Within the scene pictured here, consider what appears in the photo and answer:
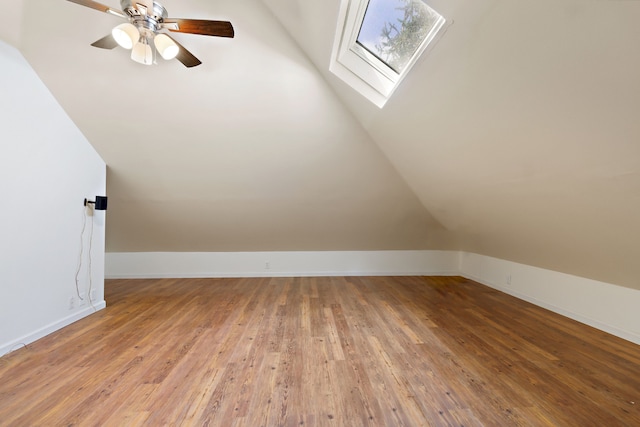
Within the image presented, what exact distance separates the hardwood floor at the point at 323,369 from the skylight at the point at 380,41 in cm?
209

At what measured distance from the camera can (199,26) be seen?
1.88 meters

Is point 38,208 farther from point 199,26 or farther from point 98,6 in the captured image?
point 199,26

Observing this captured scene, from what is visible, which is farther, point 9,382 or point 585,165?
point 9,382

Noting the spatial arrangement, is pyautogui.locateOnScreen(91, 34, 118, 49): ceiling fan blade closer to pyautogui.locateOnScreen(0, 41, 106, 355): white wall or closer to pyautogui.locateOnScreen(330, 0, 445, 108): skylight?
pyautogui.locateOnScreen(0, 41, 106, 355): white wall

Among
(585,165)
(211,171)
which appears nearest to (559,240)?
(585,165)

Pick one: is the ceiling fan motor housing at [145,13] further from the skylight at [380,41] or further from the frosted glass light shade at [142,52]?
the skylight at [380,41]

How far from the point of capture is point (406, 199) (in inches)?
172

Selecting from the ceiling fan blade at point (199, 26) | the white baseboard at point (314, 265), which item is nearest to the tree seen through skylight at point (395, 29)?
the ceiling fan blade at point (199, 26)

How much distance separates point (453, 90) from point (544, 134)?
1.89ft

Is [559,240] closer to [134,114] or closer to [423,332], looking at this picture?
[423,332]

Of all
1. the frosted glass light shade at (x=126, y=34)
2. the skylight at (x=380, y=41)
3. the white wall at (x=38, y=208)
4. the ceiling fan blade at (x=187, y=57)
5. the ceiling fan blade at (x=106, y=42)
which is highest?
the skylight at (x=380, y=41)

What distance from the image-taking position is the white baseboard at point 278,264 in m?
5.17

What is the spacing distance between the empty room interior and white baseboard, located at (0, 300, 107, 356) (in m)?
0.02

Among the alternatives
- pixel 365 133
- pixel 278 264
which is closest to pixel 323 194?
pixel 365 133
